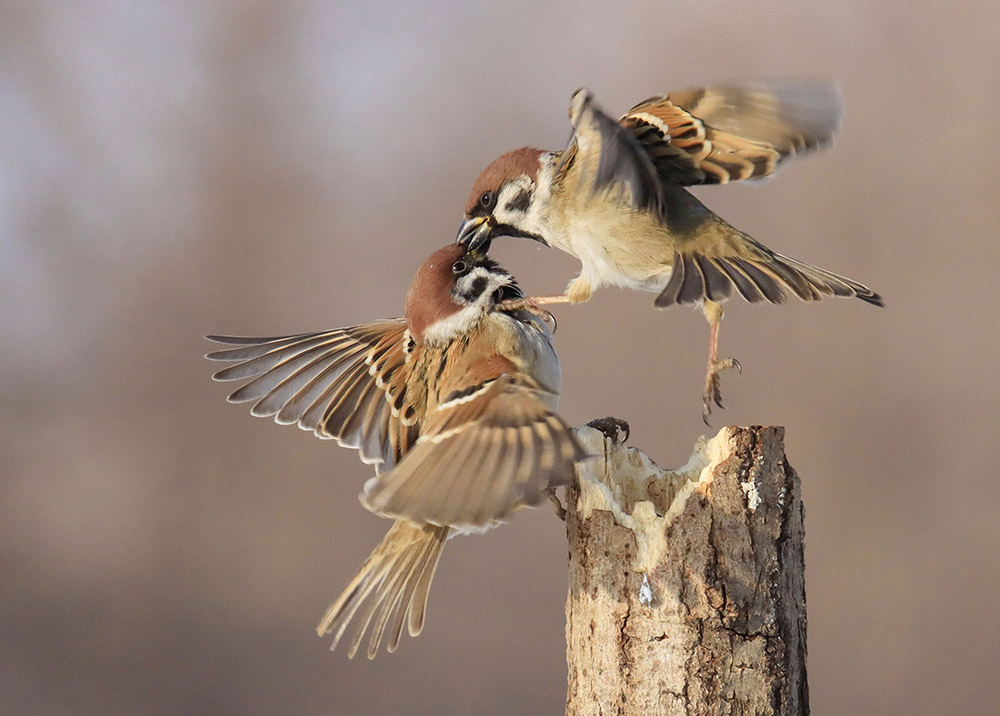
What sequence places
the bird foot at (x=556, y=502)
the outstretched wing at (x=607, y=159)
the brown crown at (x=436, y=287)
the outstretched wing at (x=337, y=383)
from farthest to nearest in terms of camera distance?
the outstretched wing at (x=337, y=383) < the brown crown at (x=436, y=287) < the bird foot at (x=556, y=502) < the outstretched wing at (x=607, y=159)

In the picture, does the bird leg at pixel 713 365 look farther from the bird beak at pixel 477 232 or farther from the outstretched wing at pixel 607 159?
the bird beak at pixel 477 232

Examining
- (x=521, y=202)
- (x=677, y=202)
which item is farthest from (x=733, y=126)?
(x=521, y=202)

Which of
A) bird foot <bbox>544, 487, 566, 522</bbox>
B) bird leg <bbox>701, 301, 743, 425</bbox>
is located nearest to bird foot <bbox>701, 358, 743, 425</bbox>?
bird leg <bbox>701, 301, 743, 425</bbox>

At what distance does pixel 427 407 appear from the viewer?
98.1 inches

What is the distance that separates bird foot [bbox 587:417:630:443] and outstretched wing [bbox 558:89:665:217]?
0.58 meters

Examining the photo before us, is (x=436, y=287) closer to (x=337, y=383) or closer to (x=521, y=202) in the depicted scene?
(x=521, y=202)

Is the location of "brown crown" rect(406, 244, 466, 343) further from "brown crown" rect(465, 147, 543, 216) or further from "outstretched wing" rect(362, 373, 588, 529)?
"outstretched wing" rect(362, 373, 588, 529)

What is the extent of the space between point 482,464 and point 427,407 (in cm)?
56

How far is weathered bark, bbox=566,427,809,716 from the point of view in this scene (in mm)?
1896

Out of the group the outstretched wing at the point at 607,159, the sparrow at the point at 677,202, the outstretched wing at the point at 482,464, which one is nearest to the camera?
the outstretched wing at the point at 482,464

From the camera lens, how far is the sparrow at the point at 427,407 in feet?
6.29

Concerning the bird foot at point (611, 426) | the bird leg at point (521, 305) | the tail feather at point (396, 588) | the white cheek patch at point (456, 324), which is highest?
the bird leg at point (521, 305)

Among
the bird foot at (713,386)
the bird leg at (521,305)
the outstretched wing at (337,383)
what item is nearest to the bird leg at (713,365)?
the bird foot at (713,386)

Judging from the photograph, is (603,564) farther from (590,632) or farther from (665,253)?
(665,253)
